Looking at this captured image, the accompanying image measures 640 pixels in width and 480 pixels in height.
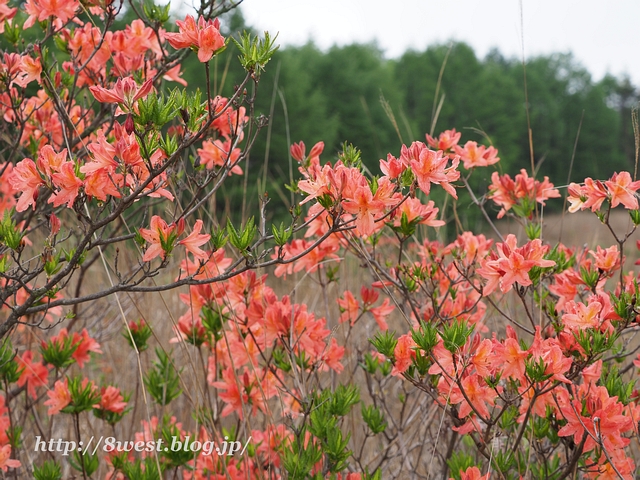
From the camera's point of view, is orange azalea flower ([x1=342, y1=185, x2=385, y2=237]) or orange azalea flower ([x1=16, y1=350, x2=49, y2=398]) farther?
orange azalea flower ([x1=16, y1=350, x2=49, y2=398])

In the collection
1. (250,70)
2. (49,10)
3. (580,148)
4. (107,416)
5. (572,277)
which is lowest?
(107,416)

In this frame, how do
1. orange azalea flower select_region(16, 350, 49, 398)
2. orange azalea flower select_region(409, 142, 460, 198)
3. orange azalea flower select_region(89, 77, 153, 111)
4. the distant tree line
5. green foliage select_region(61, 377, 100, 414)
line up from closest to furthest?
orange azalea flower select_region(89, 77, 153, 111) → orange azalea flower select_region(409, 142, 460, 198) → green foliage select_region(61, 377, 100, 414) → orange azalea flower select_region(16, 350, 49, 398) → the distant tree line

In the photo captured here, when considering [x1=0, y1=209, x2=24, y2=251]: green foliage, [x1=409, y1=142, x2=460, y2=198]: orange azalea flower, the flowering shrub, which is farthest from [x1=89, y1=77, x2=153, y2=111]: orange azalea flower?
[x1=409, y1=142, x2=460, y2=198]: orange azalea flower

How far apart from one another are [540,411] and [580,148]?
31.8 m

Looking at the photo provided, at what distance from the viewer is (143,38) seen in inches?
67.4

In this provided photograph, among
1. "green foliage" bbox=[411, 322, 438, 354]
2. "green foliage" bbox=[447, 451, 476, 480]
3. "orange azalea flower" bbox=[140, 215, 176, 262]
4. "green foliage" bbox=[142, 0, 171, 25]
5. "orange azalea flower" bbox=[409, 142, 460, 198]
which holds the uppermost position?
"green foliage" bbox=[142, 0, 171, 25]

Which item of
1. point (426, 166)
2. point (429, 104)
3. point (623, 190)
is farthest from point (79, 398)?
point (429, 104)

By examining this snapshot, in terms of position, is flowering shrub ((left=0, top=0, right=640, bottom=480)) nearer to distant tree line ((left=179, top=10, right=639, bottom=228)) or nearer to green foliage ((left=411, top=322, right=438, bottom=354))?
green foliage ((left=411, top=322, right=438, bottom=354))

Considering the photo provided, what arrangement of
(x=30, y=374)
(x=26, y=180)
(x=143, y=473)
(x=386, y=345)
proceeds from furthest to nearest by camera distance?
1. (x=30, y=374)
2. (x=143, y=473)
3. (x=386, y=345)
4. (x=26, y=180)

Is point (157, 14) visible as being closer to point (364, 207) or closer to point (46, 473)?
point (364, 207)

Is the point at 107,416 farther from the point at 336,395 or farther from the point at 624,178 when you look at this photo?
the point at 624,178

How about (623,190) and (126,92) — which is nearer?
(126,92)

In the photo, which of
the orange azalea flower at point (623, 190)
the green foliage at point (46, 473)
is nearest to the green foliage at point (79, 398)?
the green foliage at point (46, 473)

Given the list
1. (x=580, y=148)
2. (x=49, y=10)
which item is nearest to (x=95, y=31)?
(x=49, y=10)
